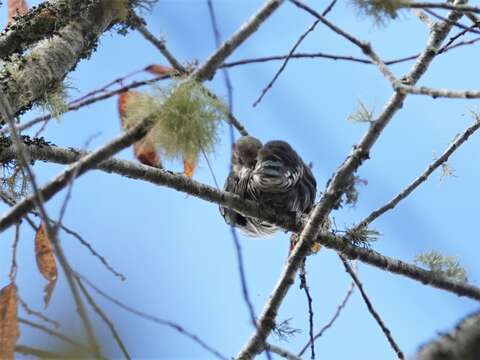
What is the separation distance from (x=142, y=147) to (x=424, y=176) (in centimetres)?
134

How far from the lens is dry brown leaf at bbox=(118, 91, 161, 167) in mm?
2652

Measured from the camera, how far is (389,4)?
2.36 metres

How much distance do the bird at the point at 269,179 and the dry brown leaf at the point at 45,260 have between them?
839 millimetres

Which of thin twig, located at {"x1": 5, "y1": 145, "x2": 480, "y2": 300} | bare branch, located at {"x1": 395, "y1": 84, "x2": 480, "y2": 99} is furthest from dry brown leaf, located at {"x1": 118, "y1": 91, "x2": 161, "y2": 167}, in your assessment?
bare branch, located at {"x1": 395, "y1": 84, "x2": 480, "y2": 99}

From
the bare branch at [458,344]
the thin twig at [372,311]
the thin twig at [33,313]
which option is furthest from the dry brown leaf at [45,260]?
the bare branch at [458,344]

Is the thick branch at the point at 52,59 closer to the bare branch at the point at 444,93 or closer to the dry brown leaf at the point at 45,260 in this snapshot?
the dry brown leaf at the point at 45,260

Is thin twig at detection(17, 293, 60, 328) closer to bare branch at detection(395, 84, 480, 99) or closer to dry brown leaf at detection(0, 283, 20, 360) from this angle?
dry brown leaf at detection(0, 283, 20, 360)

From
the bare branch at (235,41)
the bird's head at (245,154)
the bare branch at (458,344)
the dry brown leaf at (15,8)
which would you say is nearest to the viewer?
the bare branch at (458,344)

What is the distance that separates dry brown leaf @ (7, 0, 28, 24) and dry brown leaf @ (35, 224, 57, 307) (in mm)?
1039

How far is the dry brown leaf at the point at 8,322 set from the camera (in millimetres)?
2451

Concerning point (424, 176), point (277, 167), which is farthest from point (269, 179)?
point (424, 176)

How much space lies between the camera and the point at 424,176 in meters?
3.46

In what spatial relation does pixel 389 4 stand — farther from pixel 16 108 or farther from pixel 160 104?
pixel 16 108

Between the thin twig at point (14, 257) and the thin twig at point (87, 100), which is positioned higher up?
the thin twig at point (87, 100)
